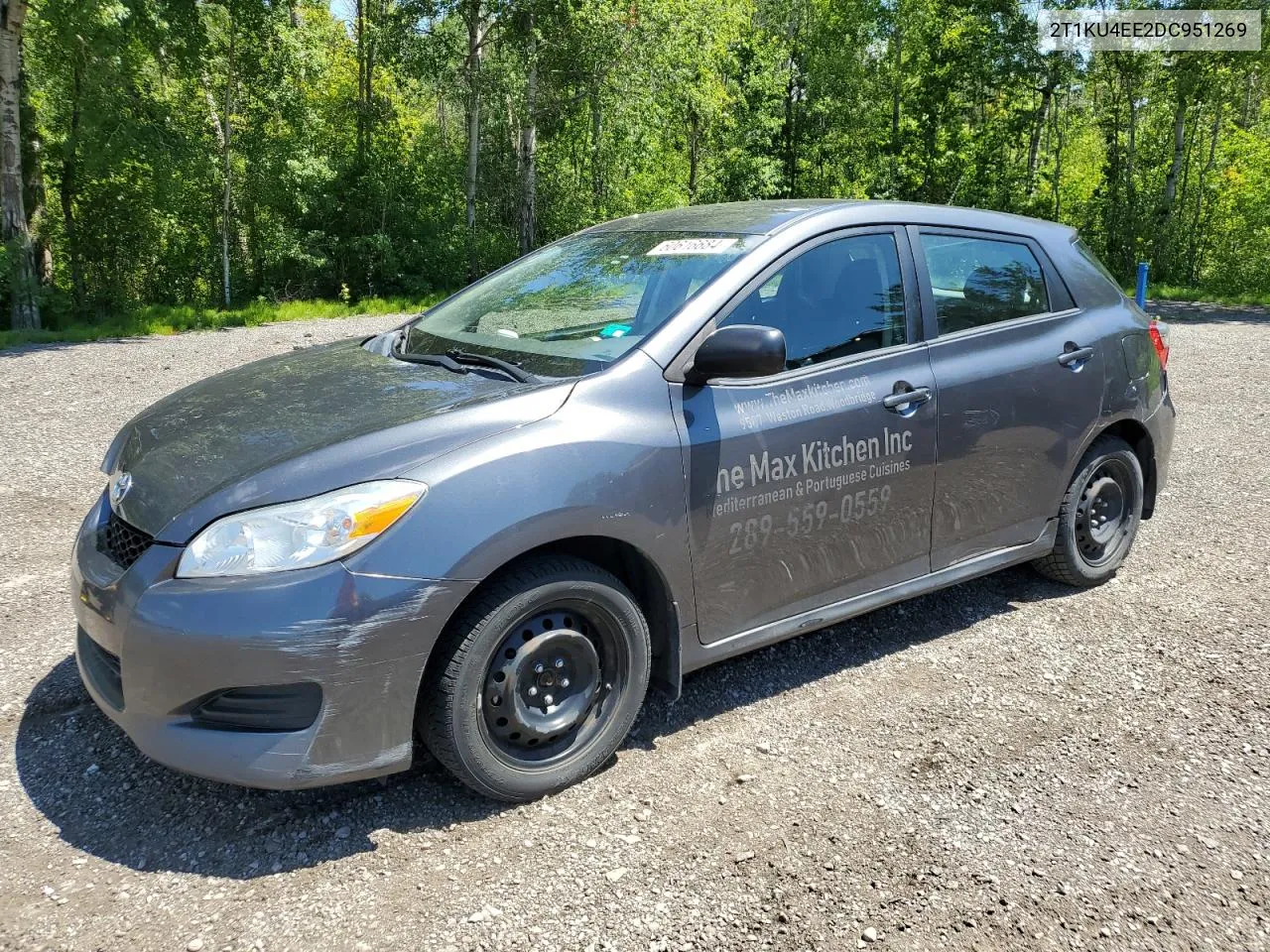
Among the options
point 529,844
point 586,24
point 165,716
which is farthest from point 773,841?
point 586,24

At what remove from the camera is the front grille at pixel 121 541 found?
277 centimetres

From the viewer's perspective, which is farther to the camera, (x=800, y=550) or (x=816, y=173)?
(x=816, y=173)

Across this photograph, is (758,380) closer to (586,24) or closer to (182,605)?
(182,605)

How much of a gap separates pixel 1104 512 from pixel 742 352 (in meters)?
2.67

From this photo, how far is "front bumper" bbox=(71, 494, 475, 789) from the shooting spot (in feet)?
8.23

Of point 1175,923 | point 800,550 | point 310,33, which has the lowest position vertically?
point 1175,923

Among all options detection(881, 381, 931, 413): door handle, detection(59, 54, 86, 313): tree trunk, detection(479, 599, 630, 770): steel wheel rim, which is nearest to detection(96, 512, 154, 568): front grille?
detection(479, 599, 630, 770): steel wheel rim

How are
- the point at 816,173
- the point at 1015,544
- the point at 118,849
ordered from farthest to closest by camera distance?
the point at 816,173, the point at 1015,544, the point at 118,849

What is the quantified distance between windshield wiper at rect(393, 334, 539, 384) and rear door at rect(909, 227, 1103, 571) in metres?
1.68

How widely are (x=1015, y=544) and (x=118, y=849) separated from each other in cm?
360

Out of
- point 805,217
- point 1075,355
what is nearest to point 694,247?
point 805,217

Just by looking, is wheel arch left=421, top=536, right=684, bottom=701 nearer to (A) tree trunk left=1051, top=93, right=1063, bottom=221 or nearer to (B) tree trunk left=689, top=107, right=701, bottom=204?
(A) tree trunk left=1051, top=93, right=1063, bottom=221

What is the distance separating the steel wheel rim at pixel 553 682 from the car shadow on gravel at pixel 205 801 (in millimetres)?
256

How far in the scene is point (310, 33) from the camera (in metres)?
20.6
